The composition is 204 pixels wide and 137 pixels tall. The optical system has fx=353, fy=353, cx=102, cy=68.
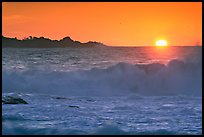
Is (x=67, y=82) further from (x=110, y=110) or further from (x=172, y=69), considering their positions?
(x=110, y=110)

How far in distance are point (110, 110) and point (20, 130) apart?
3.19m

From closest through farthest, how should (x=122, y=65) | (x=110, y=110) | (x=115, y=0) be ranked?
(x=115, y=0)
(x=110, y=110)
(x=122, y=65)

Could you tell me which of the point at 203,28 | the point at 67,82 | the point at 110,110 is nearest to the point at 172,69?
the point at 67,82

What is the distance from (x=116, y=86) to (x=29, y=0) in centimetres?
959

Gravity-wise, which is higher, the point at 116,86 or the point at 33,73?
the point at 33,73

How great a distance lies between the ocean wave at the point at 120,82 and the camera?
10438 mm

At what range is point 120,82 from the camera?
12.2 meters

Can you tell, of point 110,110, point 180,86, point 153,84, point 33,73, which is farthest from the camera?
point 33,73

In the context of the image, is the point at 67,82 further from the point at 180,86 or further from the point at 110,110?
the point at 110,110

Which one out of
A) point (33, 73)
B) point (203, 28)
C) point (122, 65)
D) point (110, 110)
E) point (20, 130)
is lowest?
point (20, 130)

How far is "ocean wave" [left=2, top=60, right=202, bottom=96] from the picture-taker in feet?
34.2

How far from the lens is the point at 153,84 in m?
12.1

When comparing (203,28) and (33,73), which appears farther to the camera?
(33,73)

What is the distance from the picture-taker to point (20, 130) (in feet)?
10.5
